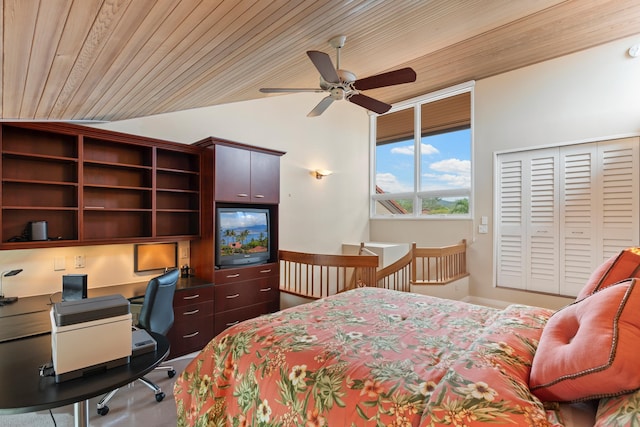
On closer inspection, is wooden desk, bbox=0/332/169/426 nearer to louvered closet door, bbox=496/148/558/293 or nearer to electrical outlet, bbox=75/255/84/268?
electrical outlet, bbox=75/255/84/268

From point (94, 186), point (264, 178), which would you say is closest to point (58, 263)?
point (94, 186)

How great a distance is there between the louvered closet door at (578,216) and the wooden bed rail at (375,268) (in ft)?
4.05

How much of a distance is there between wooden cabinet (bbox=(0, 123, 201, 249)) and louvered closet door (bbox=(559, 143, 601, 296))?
455 centimetres

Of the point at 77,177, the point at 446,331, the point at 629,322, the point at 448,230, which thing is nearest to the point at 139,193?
the point at 77,177

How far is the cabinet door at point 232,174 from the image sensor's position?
337 centimetres

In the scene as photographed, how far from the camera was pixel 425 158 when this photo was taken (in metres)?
5.38

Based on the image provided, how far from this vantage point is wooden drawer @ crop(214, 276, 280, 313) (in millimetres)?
3350

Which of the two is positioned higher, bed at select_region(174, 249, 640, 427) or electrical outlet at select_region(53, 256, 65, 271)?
electrical outlet at select_region(53, 256, 65, 271)

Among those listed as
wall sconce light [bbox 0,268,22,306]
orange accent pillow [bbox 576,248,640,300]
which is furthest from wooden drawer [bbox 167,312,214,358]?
orange accent pillow [bbox 576,248,640,300]

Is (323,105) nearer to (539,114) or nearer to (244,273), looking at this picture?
(244,273)

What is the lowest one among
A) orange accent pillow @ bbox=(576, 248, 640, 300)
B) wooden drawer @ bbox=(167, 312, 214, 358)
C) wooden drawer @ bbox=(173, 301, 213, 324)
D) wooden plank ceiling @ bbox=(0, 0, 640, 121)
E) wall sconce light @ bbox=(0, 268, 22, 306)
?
wooden drawer @ bbox=(167, 312, 214, 358)

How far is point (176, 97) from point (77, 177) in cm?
112

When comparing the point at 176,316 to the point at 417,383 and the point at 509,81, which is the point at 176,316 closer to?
the point at 417,383

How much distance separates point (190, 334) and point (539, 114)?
16.7 ft
